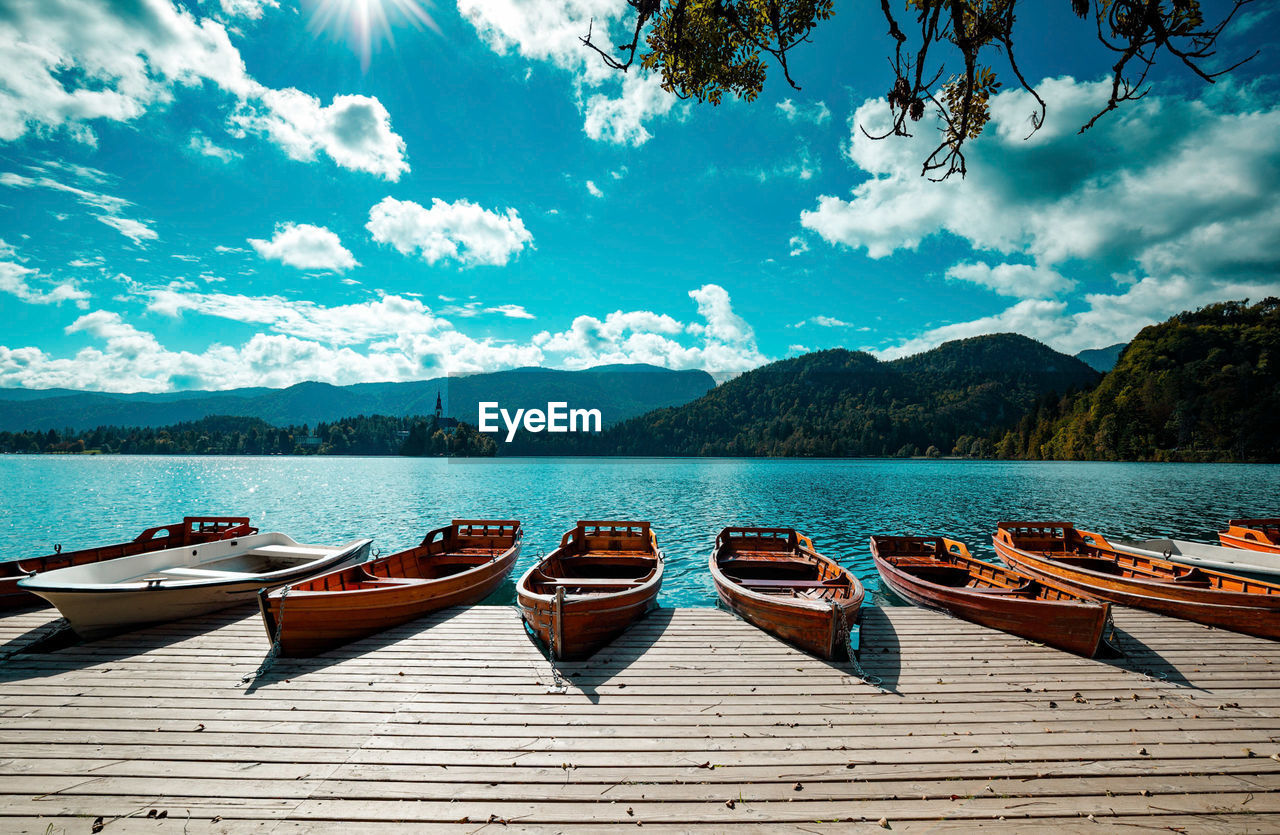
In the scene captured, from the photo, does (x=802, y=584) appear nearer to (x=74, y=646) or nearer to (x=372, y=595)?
(x=372, y=595)

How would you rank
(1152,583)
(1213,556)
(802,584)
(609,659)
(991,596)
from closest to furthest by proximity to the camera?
(609,659)
(991,596)
(1152,583)
(802,584)
(1213,556)

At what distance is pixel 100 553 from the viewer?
38.5ft

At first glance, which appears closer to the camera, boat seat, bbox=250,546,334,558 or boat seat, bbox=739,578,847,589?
boat seat, bbox=739,578,847,589

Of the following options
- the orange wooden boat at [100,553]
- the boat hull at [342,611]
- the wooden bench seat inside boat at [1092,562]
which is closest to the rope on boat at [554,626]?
the boat hull at [342,611]

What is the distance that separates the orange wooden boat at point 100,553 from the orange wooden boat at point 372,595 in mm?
5156

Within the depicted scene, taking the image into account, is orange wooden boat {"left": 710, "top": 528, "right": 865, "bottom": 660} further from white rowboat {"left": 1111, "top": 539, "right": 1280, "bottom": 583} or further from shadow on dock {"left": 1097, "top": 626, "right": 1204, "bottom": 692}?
white rowboat {"left": 1111, "top": 539, "right": 1280, "bottom": 583}

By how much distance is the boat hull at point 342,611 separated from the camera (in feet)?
26.0

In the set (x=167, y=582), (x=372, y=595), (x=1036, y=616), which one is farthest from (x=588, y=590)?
(x=1036, y=616)

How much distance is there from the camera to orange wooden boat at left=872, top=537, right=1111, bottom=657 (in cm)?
798

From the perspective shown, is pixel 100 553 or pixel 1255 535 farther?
pixel 1255 535

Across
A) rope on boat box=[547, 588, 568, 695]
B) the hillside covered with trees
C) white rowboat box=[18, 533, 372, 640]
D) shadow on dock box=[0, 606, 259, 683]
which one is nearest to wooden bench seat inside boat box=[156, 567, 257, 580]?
white rowboat box=[18, 533, 372, 640]

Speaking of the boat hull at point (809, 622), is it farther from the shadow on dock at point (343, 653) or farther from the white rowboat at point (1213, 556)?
the white rowboat at point (1213, 556)

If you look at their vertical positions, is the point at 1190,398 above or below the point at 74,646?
above

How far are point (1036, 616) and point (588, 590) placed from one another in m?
8.11
